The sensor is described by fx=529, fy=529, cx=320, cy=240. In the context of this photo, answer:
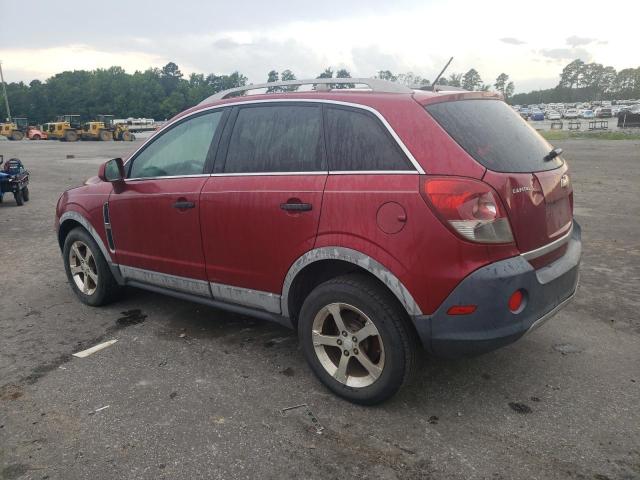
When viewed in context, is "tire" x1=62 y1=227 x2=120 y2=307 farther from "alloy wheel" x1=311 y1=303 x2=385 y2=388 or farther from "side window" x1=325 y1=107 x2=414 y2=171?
"side window" x1=325 y1=107 x2=414 y2=171

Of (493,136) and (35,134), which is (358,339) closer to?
(493,136)

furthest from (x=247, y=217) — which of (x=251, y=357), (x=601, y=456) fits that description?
(x=601, y=456)

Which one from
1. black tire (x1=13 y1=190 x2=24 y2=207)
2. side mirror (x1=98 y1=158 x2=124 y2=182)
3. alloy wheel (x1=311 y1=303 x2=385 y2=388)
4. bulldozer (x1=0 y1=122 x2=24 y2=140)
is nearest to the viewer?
alloy wheel (x1=311 y1=303 x2=385 y2=388)

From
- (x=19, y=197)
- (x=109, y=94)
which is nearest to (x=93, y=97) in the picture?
(x=109, y=94)

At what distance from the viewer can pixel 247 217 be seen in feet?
11.3

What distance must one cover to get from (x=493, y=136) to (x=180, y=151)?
2309 millimetres

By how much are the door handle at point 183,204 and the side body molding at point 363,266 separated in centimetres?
98

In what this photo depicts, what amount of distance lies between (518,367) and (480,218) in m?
1.42

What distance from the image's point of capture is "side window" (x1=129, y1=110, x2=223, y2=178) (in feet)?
12.7

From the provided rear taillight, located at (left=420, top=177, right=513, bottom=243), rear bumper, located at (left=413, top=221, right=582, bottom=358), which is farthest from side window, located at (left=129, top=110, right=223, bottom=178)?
rear bumper, located at (left=413, top=221, right=582, bottom=358)

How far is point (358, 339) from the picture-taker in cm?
304

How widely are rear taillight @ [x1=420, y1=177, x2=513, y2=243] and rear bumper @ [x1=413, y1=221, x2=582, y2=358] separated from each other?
0.56ft

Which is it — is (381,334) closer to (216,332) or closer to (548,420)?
(548,420)

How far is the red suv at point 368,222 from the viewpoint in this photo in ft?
8.82
